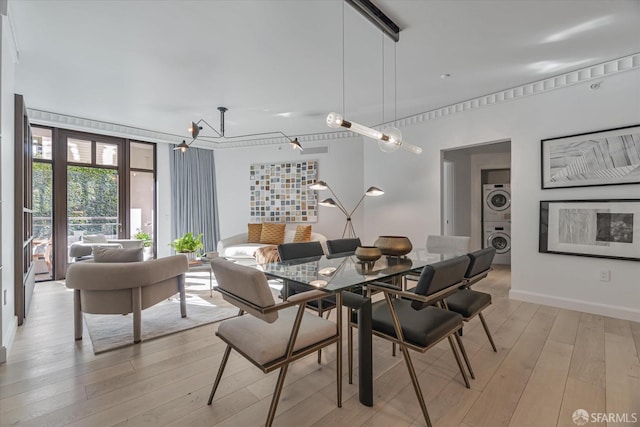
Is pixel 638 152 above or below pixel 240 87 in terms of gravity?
below

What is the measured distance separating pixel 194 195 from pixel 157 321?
3807 mm

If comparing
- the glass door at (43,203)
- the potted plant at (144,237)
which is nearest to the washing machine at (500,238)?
the potted plant at (144,237)

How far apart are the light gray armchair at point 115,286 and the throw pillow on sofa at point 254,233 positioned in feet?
10.8

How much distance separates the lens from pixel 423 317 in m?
1.81

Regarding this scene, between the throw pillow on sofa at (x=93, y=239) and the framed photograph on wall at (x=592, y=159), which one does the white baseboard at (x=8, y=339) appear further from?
the framed photograph on wall at (x=592, y=159)

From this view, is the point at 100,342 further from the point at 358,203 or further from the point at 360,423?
the point at 358,203

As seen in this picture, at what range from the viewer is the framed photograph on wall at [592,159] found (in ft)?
9.60

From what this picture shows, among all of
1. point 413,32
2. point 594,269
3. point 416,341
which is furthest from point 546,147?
point 416,341

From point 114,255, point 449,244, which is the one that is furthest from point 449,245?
point 114,255

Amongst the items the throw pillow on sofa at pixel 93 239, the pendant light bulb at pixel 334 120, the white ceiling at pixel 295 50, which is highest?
the white ceiling at pixel 295 50

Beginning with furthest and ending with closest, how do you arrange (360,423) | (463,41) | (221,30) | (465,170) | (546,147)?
(465,170), (546,147), (463,41), (221,30), (360,423)

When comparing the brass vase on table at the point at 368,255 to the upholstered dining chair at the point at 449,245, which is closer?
the brass vase on table at the point at 368,255

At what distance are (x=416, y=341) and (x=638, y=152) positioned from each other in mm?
3105

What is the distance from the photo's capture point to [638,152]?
9.45 ft
